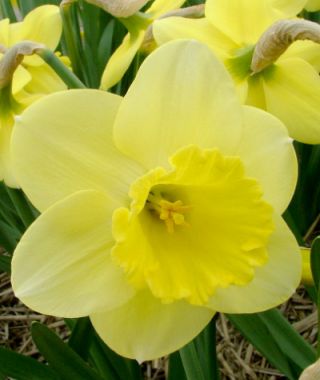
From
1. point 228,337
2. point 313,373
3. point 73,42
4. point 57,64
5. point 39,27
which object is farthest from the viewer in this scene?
point 228,337

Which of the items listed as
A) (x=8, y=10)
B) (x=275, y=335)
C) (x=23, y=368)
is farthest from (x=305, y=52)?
(x=8, y=10)

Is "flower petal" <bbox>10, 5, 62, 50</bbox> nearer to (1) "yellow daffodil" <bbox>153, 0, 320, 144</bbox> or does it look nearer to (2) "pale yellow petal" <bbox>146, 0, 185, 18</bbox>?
(2) "pale yellow petal" <bbox>146, 0, 185, 18</bbox>

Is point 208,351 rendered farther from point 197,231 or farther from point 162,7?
point 162,7

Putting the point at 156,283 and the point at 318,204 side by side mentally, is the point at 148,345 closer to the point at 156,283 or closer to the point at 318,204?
the point at 156,283

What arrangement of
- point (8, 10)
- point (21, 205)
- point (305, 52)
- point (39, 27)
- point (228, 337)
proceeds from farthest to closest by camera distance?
point (8, 10) < point (228, 337) < point (39, 27) < point (21, 205) < point (305, 52)

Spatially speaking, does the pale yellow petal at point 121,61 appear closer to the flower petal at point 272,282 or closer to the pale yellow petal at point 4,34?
the pale yellow petal at point 4,34

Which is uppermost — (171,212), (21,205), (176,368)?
(171,212)

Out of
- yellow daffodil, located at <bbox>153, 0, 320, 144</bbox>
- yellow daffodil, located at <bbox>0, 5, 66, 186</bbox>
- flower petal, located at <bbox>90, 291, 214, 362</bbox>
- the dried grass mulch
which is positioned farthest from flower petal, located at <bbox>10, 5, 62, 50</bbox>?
the dried grass mulch
